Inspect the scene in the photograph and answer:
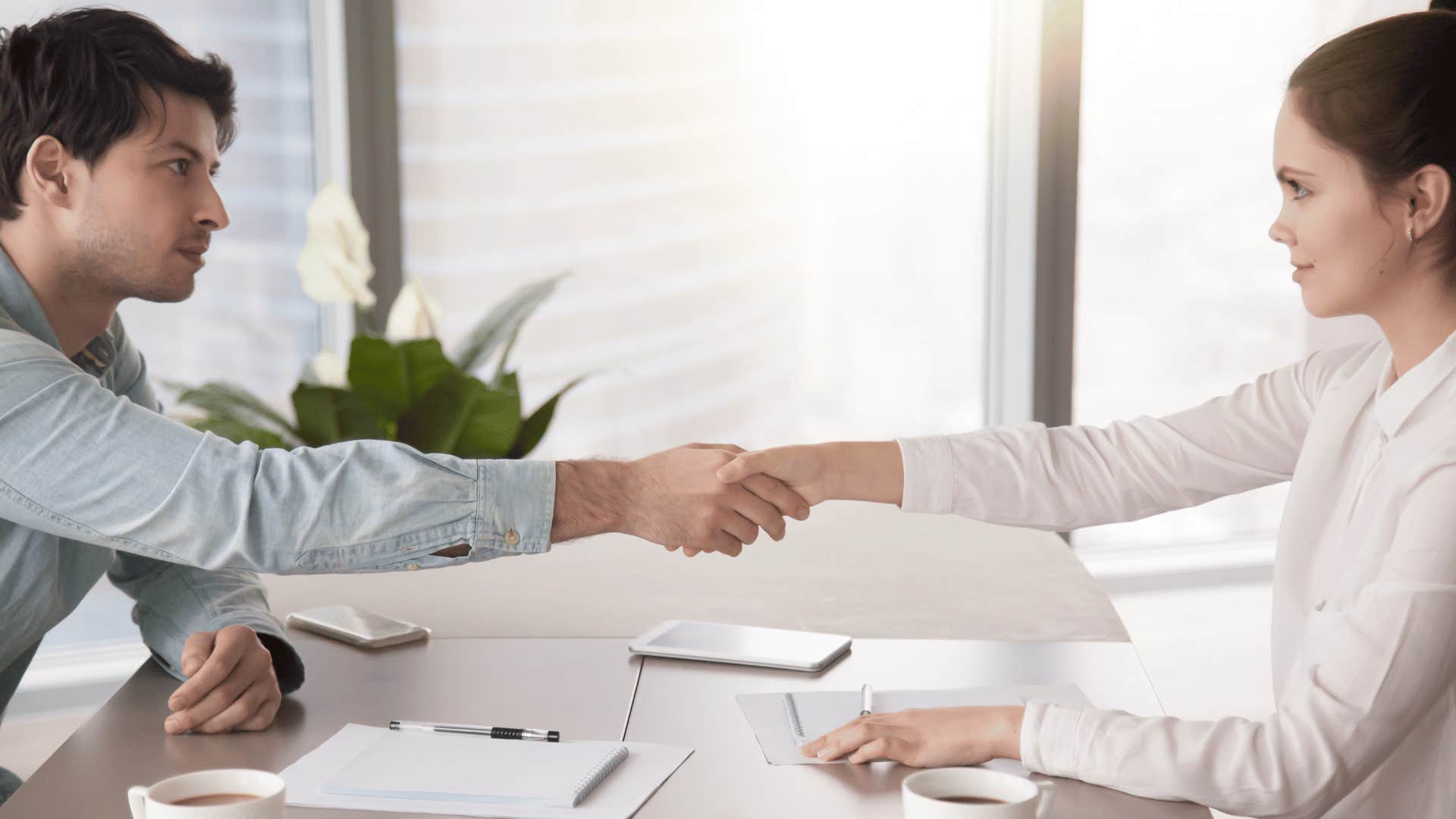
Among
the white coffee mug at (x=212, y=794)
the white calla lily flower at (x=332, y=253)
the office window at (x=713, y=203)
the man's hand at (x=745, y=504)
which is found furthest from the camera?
the office window at (x=713, y=203)

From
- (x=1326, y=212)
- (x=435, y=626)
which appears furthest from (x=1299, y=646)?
(x=435, y=626)

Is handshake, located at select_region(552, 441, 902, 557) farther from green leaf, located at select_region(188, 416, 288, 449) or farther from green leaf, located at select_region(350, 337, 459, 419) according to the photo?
green leaf, located at select_region(188, 416, 288, 449)

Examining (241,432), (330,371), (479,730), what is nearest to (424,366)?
(330,371)

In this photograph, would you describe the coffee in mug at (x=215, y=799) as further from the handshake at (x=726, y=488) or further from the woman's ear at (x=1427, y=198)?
the woman's ear at (x=1427, y=198)

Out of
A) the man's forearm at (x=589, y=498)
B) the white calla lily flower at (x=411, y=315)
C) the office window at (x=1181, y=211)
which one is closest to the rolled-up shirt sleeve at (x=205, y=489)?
the man's forearm at (x=589, y=498)

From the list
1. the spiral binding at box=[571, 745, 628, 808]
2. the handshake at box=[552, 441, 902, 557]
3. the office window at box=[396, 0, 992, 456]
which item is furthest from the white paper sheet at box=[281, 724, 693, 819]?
the office window at box=[396, 0, 992, 456]

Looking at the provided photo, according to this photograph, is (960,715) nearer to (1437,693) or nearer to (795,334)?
(1437,693)

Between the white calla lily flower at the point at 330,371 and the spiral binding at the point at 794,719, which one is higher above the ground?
the white calla lily flower at the point at 330,371

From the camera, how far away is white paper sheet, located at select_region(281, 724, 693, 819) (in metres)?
1.00

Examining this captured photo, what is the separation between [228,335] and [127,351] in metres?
1.16

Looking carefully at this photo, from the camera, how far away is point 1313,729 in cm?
108

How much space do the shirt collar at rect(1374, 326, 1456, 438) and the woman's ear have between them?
4.4 inches

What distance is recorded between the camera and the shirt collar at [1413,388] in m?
1.23

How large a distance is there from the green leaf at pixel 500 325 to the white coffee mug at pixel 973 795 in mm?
1630
